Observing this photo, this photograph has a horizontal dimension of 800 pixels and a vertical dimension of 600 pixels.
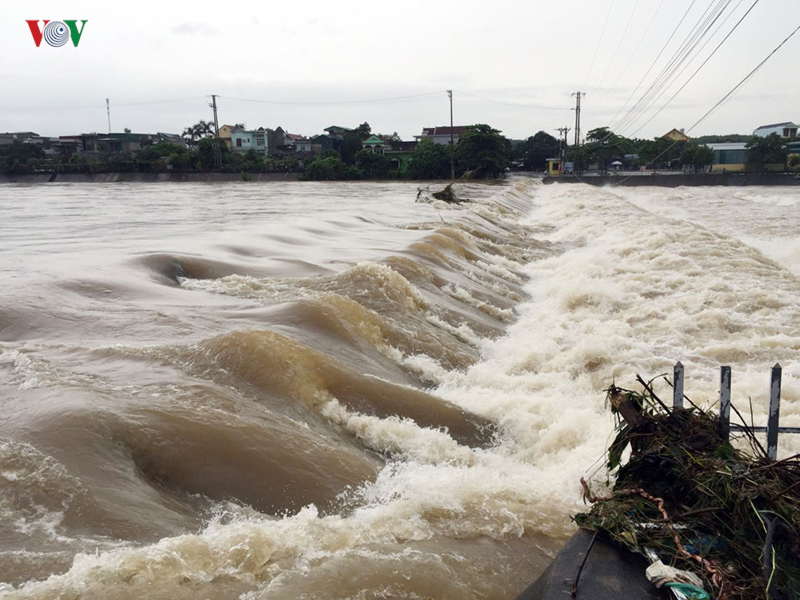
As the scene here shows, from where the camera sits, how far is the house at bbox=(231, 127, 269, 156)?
274 feet

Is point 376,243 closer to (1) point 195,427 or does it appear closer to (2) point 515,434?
(2) point 515,434

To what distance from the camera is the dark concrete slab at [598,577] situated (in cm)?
298

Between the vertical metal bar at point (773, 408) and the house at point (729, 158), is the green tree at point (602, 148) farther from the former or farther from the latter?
the vertical metal bar at point (773, 408)

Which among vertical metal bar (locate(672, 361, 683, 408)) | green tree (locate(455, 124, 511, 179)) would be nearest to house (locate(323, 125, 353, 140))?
green tree (locate(455, 124, 511, 179))

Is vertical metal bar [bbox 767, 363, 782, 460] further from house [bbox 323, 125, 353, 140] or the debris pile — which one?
house [bbox 323, 125, 353, 140]

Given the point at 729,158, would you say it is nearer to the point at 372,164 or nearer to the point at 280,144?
the point at 372,164

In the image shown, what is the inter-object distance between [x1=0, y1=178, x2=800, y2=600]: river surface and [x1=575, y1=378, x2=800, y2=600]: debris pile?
0.92m

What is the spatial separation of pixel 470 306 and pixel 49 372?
7.47 metres

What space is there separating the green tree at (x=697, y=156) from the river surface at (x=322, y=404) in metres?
60.8

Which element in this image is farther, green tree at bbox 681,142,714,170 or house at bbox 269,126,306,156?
house at bbox 269,126,306,156

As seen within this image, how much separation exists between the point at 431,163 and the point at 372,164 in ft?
23.8

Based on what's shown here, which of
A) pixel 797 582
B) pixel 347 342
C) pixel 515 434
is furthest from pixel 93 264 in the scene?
pixel 797 582

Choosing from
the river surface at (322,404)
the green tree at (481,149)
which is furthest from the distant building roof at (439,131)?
the river surface at (322,404)

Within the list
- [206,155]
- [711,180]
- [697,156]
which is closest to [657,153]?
[697,156]
